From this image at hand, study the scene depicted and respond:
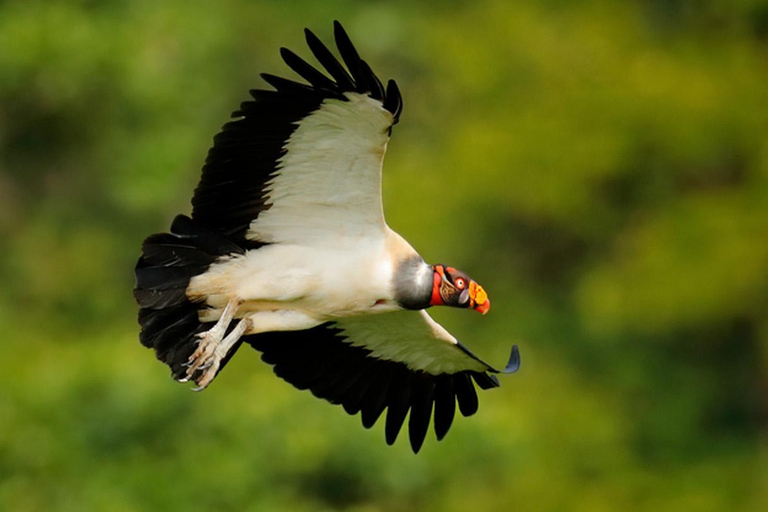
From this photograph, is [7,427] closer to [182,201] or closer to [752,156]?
[182,201]

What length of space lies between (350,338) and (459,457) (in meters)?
6.45

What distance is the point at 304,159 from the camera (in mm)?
9539

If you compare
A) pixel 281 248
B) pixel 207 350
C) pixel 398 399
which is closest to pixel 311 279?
pixel 281 248

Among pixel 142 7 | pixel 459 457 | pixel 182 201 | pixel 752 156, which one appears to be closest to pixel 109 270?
pixel 182 201

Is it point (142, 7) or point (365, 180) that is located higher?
point (142, 7)

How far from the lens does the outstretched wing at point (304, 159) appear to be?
910 cm

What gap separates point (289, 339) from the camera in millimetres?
10680

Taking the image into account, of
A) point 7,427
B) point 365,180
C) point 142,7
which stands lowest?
point 7,427

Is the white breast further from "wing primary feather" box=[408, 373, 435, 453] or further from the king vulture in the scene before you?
"wing primary feather" box=[408, 373, 435, 453]

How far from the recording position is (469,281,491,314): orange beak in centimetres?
970

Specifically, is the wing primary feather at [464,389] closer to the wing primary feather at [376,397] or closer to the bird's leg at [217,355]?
the wing primary feather at [376,397]

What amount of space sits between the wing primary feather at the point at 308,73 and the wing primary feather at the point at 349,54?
0.45ft

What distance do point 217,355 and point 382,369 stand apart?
55.5 inches

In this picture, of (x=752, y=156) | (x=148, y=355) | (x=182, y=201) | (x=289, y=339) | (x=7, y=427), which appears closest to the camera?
(x=289, y=339)
